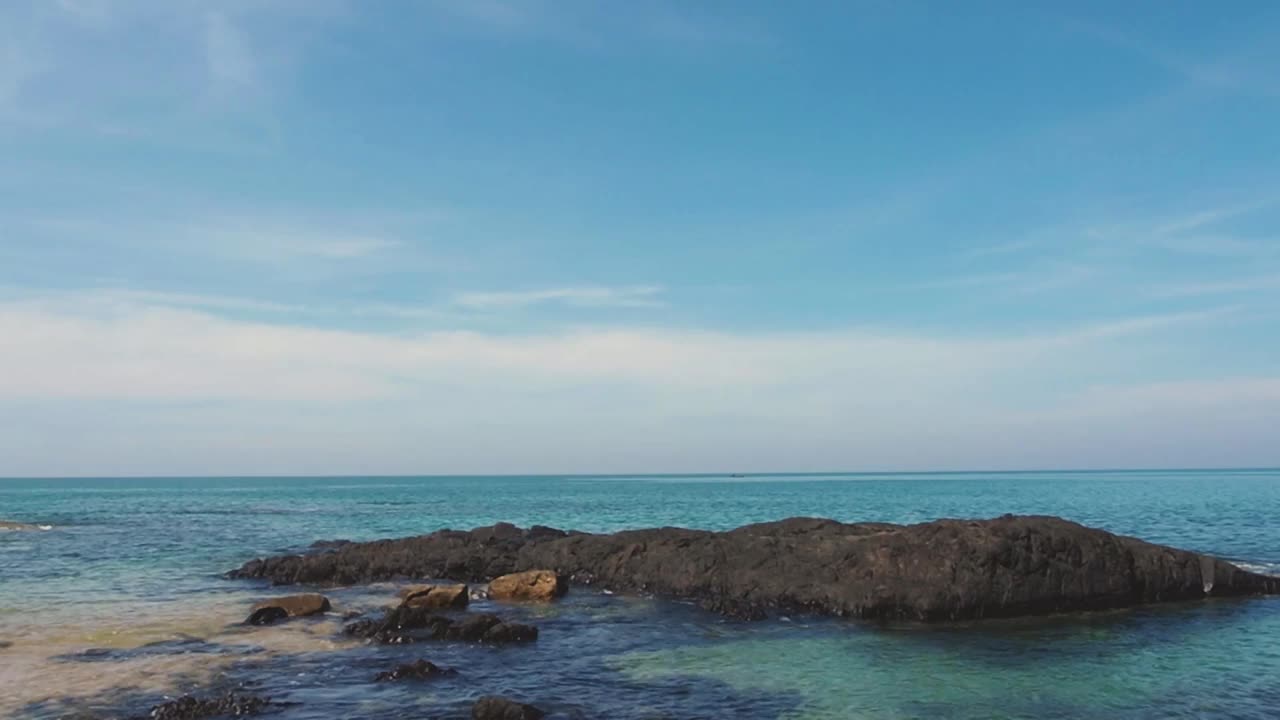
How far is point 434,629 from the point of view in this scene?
2439cm

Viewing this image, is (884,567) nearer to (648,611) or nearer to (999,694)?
(648,611)

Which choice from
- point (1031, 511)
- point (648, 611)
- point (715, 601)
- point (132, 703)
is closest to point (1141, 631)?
point (715, 601)

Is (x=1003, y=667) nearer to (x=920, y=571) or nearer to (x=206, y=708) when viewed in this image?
(x=920, y=571)

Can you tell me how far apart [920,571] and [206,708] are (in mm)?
19616

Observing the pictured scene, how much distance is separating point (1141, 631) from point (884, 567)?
699 cm

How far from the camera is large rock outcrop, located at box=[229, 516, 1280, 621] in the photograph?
88.1 ft

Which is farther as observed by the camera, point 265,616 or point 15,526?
point 15,526

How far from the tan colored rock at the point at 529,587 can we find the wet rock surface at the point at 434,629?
19.4 ft

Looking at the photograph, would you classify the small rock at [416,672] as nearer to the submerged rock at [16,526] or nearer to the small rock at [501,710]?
the small rock at [501,710]

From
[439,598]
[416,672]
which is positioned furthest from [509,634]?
[439,598]

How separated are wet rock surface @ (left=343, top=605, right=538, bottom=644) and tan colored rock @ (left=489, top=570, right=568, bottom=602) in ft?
19.4

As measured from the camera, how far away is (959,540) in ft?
91.5

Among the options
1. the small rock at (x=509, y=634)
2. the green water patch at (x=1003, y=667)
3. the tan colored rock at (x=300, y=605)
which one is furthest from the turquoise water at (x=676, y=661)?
the tan colored rock at (x=300, y=605)

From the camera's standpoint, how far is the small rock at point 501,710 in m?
16.2
